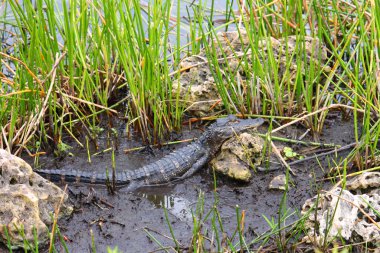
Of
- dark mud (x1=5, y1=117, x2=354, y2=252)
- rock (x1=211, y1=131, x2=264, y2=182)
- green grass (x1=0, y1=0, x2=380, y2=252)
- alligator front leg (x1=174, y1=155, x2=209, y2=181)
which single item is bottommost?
dark mud (x1=5, y1=117, x2=354, y2=252)

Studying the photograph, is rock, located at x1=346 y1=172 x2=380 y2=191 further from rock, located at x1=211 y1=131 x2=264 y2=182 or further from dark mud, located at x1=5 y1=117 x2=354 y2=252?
rock, located at x1=211 y1=131 x2=264 y2=182

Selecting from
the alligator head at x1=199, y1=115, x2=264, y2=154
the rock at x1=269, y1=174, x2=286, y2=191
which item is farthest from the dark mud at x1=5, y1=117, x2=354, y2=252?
the alligator head at x1=199, y1=115, x2=264, y2=154

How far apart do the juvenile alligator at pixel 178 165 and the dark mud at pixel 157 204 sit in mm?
73

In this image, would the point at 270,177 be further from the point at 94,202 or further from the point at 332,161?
the point at 94,202

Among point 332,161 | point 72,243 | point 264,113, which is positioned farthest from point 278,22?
point 72,243

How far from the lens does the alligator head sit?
212 inches

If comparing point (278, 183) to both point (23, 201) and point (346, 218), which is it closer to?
point (346, 218)

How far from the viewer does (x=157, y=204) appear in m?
4.82

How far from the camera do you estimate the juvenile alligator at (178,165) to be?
4.95 metres

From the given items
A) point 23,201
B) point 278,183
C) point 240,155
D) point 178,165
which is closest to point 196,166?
point 178,165

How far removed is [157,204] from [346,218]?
1.43 meters

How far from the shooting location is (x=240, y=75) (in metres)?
5.97

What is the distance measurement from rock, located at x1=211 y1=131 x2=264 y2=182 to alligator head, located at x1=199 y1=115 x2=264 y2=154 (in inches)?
5.8

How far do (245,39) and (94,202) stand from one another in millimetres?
2451
